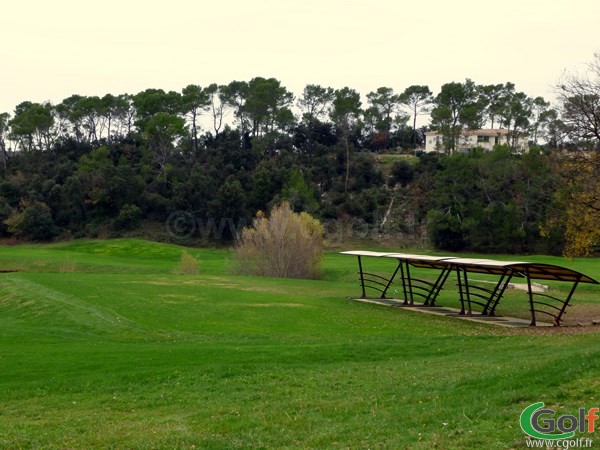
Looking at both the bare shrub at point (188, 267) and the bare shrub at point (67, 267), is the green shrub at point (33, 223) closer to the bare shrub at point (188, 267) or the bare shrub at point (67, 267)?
the bare shrub at point (67, 267)

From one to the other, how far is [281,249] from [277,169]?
4026 centimetres

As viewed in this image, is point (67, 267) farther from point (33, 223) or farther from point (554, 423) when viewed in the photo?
point (554, 423)

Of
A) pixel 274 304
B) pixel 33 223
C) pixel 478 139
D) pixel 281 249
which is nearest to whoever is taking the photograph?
pixel 274 304

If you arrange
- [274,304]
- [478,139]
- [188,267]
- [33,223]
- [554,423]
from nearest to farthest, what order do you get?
[554,423] < [274,304] < [188,267] < [33,223] < [478,139]

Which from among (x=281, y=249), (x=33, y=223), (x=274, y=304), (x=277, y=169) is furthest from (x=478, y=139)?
(x=274, y=304)

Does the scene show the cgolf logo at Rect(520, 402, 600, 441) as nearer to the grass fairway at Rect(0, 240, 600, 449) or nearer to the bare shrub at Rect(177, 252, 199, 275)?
the grass fairway at Rect(0, 240, 600, 449)

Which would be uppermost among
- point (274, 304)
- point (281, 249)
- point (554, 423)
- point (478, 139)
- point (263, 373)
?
point (478, 139)

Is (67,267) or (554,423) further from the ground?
(554,423)

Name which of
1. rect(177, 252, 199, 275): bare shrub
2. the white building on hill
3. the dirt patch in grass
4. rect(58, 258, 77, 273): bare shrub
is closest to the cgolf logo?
the dirt patch in grass

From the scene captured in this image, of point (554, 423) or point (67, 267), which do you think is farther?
point (67, 267)

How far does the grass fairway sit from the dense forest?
148 ft

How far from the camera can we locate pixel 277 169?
309 ft

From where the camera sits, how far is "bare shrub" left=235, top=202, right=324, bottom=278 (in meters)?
54.8

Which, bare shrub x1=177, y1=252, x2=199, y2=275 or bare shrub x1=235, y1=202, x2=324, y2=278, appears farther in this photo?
bare shrub x1=177, y1=252, x2=199, y2=275
